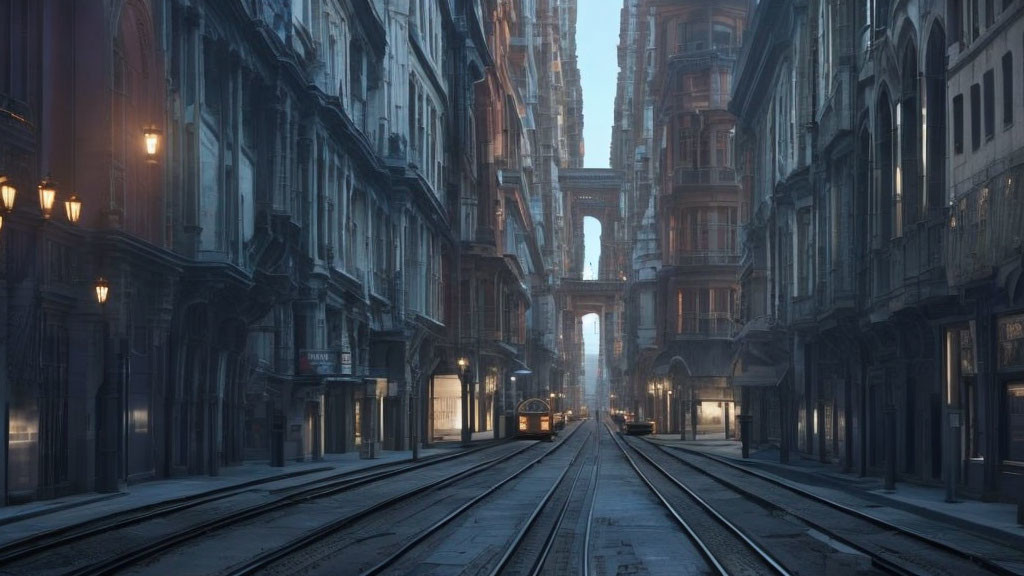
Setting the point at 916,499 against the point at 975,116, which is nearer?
the point at 916,499

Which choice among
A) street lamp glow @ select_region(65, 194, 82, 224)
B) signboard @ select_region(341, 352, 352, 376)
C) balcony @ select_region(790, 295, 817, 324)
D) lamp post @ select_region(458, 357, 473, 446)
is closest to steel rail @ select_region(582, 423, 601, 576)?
balcony @ select_region(790, 295, 817, 324)

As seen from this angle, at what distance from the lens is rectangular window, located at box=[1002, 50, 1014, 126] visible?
26.7 metres

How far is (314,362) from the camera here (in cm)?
4406

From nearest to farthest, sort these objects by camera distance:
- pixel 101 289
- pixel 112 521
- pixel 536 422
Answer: pixel 112 521 < pixel 101 289 < pixel 536 422

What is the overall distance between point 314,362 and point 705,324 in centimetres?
5771

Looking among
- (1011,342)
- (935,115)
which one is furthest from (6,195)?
(935,115)

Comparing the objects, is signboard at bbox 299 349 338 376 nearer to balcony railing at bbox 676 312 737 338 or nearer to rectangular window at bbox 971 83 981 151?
rectangular window at bbox 971 83 981 151

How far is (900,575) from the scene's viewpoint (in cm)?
1752

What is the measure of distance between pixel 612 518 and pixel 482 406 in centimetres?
7106

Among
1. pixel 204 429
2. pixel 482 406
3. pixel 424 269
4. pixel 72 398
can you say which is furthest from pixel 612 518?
pixel 482 406

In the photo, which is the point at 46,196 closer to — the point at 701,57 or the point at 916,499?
the point at 916,499

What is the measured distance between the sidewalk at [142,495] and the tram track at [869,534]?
1148 cm

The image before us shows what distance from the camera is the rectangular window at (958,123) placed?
30000 millimetres

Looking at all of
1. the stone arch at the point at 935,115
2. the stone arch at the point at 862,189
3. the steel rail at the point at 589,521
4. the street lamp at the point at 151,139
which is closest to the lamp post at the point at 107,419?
the street lamp at the point at 151,139
